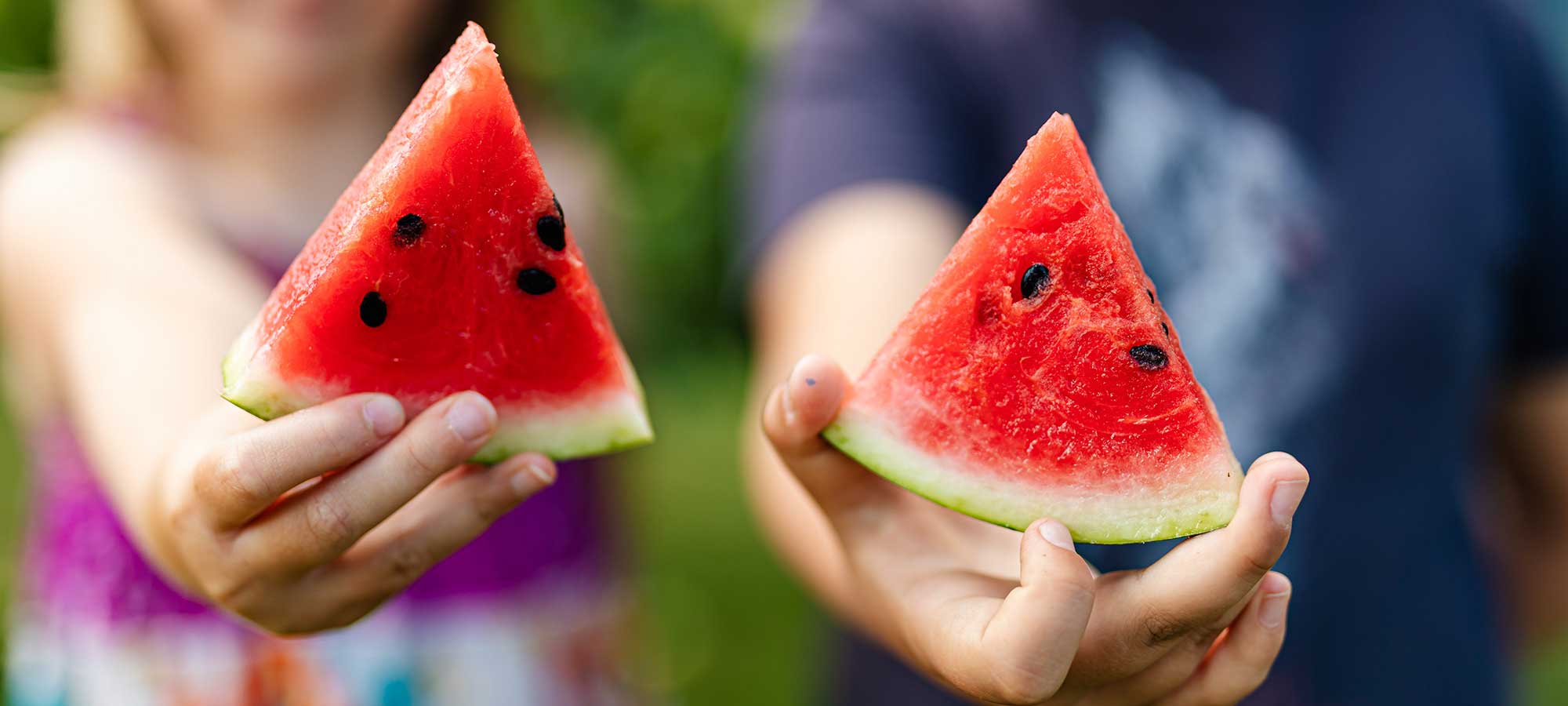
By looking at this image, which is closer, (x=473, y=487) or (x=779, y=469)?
(x=473, y=487)

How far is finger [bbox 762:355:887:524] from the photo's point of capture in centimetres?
159

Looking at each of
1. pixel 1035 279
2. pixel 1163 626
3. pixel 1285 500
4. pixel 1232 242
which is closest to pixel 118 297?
pixel 1035 279

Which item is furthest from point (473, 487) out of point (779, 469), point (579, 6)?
point (579, 6)

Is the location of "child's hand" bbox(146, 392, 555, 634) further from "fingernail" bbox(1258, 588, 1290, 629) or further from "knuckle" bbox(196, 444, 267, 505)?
"fingernail" bbox(1258, 588, 1290, 629)

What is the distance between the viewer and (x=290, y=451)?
4.69ft

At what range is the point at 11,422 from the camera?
371 inches

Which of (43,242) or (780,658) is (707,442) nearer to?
(780,658)

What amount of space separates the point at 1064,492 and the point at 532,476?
2.70 feet

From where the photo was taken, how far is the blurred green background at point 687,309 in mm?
6578

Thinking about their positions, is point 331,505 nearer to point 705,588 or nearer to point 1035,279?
point 1035,279

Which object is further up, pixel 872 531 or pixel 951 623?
pixel 872 531

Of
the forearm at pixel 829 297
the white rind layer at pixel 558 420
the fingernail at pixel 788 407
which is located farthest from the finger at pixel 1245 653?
the white rind layer at pixel 558 420

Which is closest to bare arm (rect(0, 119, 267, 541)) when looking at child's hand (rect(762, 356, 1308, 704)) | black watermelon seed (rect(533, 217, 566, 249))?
black watermelon seed (rect(533, 217, 566, 249))

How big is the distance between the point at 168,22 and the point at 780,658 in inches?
188
